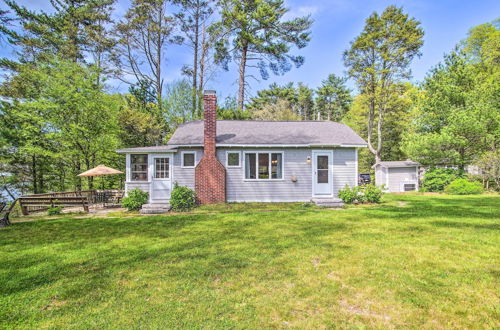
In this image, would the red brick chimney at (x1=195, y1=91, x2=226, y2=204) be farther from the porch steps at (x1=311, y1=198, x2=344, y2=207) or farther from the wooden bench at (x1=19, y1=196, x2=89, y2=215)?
the wooden bench at (x1=19, y1=196, x2=89, y2=215)

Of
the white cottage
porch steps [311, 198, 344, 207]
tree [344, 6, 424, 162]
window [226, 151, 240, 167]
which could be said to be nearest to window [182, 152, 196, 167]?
the white cottage

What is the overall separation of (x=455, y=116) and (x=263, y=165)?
14046mm

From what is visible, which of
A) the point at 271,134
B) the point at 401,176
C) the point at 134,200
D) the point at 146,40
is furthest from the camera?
the point at 146,40

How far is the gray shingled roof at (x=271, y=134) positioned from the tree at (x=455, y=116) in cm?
821

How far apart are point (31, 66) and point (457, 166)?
3069 centimetres

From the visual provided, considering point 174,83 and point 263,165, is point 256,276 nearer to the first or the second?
point 263,165

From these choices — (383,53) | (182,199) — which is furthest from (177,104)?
(383,53)

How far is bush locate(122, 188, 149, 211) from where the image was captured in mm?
9656

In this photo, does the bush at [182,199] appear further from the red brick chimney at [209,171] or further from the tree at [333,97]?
the tree at [333,97]

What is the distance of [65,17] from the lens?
17703mm

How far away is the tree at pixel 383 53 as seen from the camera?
20031mm

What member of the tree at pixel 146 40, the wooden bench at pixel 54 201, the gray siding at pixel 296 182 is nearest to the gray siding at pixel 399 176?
the gray siding at pixel 296 182

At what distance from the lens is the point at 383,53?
20.8 meters

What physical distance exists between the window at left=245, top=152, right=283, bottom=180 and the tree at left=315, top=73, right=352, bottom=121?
26586mm
